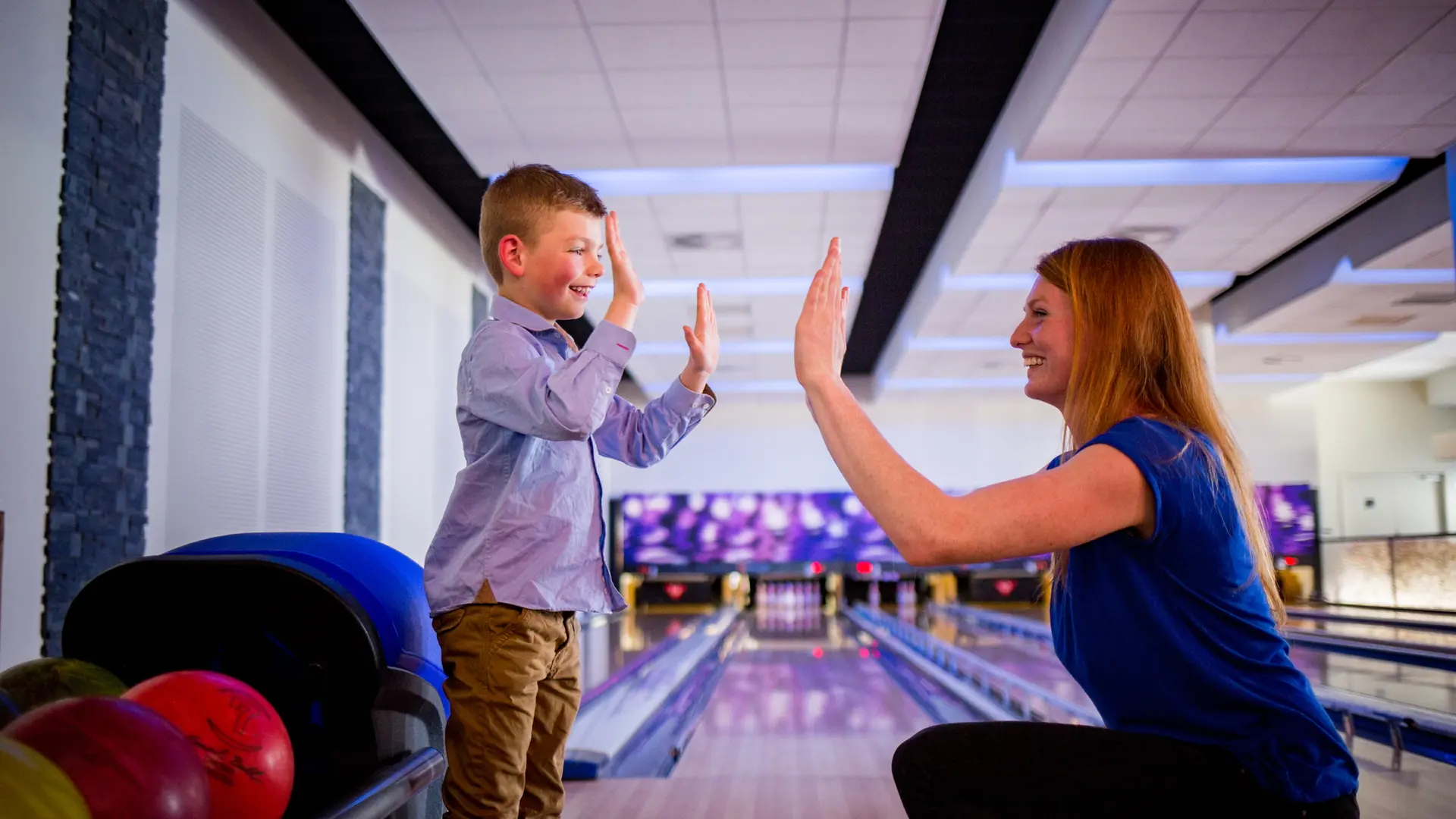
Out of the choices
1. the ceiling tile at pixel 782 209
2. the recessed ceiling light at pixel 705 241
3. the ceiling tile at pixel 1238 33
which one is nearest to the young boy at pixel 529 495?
the ceiling tile at pixel 1238 33

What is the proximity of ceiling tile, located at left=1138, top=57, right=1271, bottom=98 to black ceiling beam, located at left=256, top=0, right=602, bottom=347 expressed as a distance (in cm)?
316

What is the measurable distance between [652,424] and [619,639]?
8394 millimetres

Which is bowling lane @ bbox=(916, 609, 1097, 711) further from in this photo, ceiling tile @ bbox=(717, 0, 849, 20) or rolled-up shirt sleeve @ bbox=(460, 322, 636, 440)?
rolled-up shirt sleeve @ bbox=(460, 322, 636, 440)

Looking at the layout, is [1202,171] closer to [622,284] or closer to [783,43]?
[783,43]

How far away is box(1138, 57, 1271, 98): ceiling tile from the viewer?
15.4ft

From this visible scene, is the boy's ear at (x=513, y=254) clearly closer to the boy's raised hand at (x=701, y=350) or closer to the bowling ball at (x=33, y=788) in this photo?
the boy's raised hand at (x=701, y=350)

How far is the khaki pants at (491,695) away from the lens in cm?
150

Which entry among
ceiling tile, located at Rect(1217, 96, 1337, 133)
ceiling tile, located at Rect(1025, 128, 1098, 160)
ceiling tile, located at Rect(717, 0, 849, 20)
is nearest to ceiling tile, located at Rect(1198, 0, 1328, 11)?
ceiling tile, located at Rect(1217, 96, 1337, 133)

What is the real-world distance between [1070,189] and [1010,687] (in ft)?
9.68

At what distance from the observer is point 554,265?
1703mm

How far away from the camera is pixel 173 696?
165 cm

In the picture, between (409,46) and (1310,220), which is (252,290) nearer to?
(409,46)

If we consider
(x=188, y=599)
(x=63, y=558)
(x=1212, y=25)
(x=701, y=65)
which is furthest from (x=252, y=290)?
(x=1212, y=25)

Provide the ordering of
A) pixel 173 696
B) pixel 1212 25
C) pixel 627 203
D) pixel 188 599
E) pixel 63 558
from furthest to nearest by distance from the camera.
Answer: pixel 627 203 → pixel 1212 25 → pixel 63 558 → pixel 188 599 → pixel 173 696
